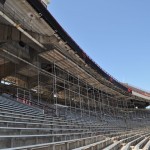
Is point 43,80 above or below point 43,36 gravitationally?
below

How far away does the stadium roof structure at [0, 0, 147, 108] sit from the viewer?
12438mm

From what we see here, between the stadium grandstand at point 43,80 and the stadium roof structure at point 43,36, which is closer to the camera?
the stadium grandstand at point 43,80

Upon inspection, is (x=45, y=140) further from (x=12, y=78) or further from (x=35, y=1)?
(x=12, y=78)

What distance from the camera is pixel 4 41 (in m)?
14.8

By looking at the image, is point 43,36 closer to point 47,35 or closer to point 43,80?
point 47,35

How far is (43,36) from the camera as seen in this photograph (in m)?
15.0

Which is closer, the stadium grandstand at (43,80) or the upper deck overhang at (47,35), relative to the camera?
the stadium grandstand at (43,80)

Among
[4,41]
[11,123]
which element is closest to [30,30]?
[4,41]

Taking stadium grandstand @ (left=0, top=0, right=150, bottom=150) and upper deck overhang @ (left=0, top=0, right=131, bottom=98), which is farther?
upper deck overhang @ (left=0, top=0, right=131, bottom=98)

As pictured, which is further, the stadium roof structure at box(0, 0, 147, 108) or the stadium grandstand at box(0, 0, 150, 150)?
the stadium roof structure at box(0, 0, 147, 108)

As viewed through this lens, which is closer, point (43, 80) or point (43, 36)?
point (43, 36)

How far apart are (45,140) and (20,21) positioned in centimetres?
859

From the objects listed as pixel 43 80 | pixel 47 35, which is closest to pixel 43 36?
pixel 47 35

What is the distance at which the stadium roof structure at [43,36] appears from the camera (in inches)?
490
